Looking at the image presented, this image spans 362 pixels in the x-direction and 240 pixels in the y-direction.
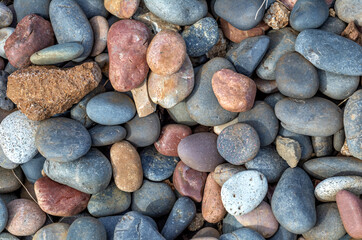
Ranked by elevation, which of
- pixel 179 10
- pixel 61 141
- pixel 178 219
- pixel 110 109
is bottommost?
pixel 178 219

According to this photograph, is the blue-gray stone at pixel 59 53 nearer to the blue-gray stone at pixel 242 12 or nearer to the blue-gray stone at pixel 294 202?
the blue-gray stone at pixel 242 12

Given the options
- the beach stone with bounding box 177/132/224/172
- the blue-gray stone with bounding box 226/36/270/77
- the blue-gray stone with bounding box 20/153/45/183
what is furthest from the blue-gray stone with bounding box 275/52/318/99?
the blue-gray stone with bounding box 20/153/45/183

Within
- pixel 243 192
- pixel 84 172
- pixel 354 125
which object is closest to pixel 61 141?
pixel 84 172

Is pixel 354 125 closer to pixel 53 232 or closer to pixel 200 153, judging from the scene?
pixel 200 153

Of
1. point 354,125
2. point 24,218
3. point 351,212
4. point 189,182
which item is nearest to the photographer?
point 351,212

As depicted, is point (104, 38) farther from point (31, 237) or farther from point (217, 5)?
point (31, 237)

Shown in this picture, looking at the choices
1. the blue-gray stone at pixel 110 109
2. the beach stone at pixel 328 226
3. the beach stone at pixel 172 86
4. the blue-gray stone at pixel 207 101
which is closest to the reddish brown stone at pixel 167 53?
the beach stone at pixel 172 86
